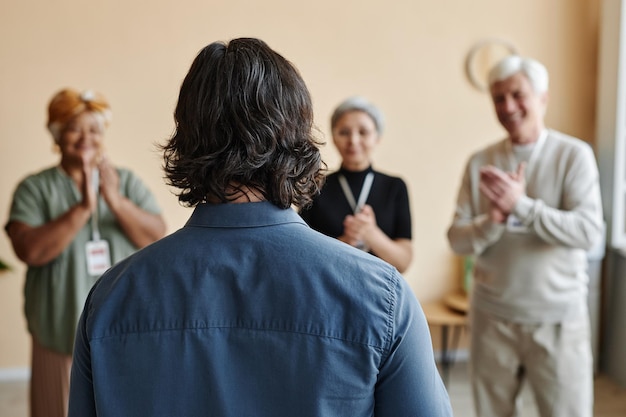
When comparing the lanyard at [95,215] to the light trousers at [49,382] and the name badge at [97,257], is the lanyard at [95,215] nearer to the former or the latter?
the name badge at [97,257]

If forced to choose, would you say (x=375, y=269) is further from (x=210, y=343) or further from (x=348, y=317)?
(x=210, y=343)

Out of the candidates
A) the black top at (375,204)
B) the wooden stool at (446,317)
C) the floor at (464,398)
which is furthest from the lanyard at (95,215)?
the wooden stool at (446,317)

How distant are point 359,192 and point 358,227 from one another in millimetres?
211

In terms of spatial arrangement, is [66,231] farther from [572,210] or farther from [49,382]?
[572,210]

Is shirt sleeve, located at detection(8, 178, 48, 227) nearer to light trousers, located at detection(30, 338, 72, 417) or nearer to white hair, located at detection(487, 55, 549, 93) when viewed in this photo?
light trousers, located at detection(30, 338, 72, 417)

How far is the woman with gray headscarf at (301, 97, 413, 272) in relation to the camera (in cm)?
249

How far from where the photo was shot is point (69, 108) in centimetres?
249

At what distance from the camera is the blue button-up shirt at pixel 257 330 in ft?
3.22

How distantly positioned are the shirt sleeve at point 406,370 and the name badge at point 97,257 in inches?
65.6

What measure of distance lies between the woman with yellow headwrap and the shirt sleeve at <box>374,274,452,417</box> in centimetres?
167

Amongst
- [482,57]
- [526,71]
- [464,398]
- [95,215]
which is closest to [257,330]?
[95,215]

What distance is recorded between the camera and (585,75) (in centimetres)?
445

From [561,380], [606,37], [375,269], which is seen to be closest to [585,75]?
[606,37]

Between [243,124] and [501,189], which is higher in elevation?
[243,124]
